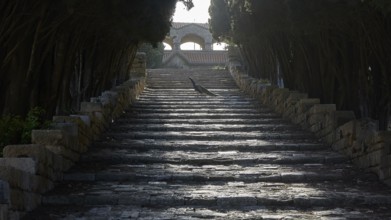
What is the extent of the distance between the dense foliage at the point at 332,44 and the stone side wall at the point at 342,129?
2.05ft

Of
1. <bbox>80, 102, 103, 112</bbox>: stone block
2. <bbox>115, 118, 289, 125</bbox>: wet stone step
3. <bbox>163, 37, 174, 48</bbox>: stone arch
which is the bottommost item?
<bbox>115, 118, 289, 125</bbox>: wet stone step

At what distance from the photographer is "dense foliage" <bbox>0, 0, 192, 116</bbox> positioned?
9992mm

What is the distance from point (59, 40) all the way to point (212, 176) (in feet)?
15.5

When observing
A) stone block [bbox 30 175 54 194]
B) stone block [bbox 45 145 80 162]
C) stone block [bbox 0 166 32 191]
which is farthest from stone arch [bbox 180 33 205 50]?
stone block [bbox 0 166 32 191]

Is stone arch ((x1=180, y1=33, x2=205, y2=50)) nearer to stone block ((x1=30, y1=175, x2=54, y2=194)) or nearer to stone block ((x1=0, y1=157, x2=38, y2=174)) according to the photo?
stone block ((x1=30, y1=175, x2=54, y2=194))

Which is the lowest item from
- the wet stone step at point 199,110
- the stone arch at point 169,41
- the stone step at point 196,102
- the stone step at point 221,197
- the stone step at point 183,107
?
the stone step at point 221,197

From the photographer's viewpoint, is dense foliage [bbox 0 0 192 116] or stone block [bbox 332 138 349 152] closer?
dense foliage [bbox 0 0 192 116]

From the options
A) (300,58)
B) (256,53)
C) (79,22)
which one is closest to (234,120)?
(300,58)

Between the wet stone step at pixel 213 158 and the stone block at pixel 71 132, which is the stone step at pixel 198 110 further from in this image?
the stone block at pixel 71 132

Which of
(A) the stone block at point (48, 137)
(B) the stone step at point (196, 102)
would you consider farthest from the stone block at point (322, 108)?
(A) the stone block at point (48, 137)

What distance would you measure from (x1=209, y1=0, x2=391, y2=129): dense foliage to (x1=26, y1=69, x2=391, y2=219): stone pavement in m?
1.31

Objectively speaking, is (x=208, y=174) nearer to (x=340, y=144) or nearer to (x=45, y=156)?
(x=45, y=156)

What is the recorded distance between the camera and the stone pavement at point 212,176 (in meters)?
7.13

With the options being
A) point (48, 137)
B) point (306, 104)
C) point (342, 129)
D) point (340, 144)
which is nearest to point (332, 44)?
point (306, 104)
